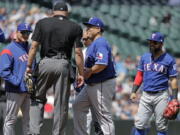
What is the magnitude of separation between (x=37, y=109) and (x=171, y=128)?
3889mm

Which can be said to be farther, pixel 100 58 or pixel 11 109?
pixel 11 109

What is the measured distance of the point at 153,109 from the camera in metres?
8.98

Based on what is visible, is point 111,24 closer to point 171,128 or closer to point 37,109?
point 171,128

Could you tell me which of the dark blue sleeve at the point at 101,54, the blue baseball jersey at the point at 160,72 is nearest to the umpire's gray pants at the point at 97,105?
the dark blue sleeve at the point at 101,54

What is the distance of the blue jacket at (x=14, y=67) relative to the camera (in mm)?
8109

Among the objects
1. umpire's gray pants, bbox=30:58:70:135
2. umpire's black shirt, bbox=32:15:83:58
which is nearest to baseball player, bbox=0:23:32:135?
umpire's gray pants, bbox=30:58:70:135

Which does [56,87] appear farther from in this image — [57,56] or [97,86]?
[97,86]

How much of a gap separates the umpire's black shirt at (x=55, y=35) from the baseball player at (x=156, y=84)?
1.85 m

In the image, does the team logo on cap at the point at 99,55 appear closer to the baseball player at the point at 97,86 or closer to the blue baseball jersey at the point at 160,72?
the baseball player at the point at 97,86

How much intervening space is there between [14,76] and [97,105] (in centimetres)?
122

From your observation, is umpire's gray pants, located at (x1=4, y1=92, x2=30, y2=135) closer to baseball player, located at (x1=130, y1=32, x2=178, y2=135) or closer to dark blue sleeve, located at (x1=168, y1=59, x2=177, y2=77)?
baseball player, located at (x1=130, y1=32, x2=178, y2=135)

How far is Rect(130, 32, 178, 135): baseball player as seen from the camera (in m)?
8.84

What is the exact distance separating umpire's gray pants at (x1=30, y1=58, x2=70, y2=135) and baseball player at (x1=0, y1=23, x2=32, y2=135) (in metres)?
0.76

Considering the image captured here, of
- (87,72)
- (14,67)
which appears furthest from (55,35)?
(14,67)
